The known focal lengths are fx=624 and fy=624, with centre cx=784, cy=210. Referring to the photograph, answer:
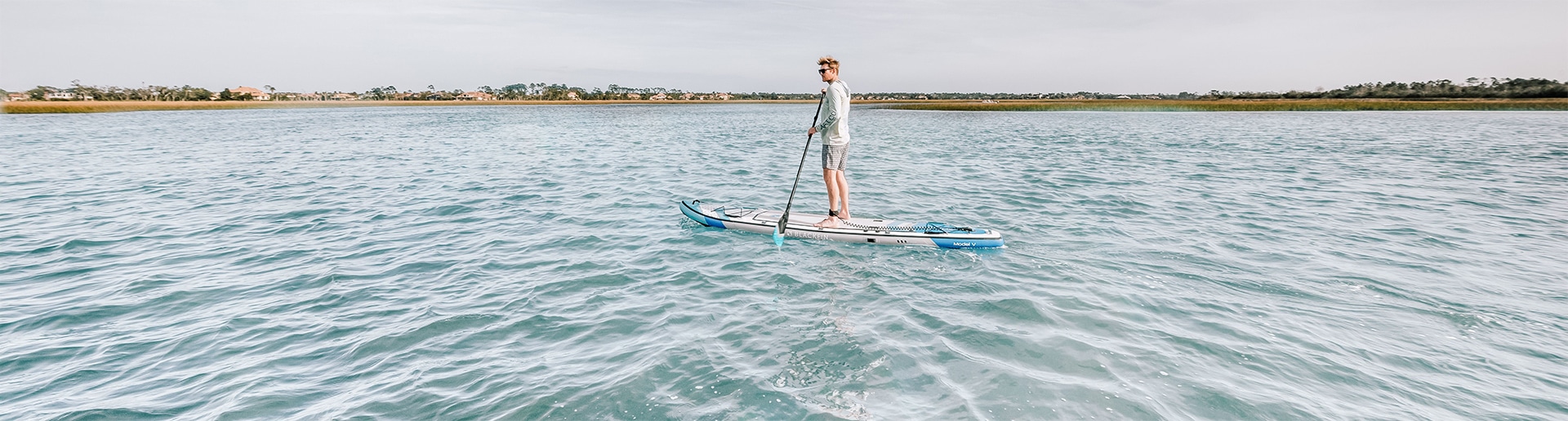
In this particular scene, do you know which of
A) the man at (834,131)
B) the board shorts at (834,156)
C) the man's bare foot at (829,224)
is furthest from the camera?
the man's bare foot at (829,224)

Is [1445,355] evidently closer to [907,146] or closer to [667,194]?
[667,194]

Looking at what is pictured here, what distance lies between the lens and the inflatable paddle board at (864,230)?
39.3 feet

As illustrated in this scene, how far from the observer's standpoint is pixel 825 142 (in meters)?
12.5

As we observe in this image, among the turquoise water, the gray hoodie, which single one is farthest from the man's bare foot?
the gray hoodie

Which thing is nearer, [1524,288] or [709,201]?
[1524,288]

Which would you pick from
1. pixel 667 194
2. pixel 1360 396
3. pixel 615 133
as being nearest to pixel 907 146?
pixel 667 194

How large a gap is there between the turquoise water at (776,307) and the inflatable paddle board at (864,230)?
0.32 meters

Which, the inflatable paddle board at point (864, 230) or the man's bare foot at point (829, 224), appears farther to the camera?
the man's bare foot at point (829, 224)

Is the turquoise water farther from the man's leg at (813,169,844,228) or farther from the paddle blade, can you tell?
the man's leg at (813,169,844,228)

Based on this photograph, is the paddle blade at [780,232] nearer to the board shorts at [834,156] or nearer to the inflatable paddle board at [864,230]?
the inflatable paddle board at [864,230]

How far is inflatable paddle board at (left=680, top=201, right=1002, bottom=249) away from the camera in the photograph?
11977 millimetres

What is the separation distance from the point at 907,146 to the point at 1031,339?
36.0 metres

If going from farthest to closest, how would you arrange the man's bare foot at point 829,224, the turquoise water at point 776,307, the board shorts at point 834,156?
the man's bare foot at point 829,224 < the board shorts at point 834,156 < the turquoise water at point 776,307

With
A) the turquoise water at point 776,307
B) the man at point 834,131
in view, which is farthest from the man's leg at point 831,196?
the turquoise water at point 776,307
